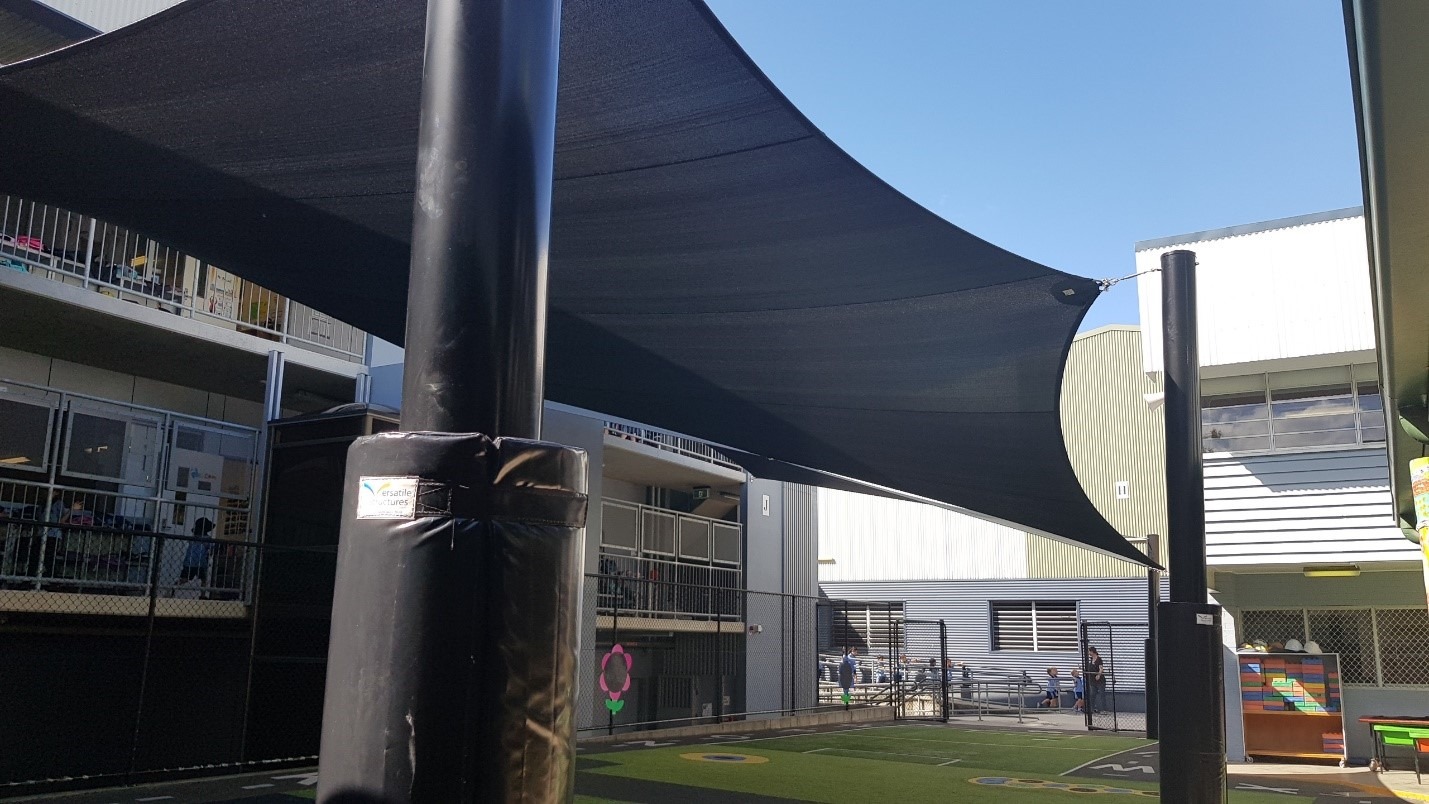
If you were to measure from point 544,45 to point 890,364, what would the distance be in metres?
5.84

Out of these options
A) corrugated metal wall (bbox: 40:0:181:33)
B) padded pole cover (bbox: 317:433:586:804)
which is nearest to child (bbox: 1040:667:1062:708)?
corrugated metal wall (bbox: 40:0:181:33)

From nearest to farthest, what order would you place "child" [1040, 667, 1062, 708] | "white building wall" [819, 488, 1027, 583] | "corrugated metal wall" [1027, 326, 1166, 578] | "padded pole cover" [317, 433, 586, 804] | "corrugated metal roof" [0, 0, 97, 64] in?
"padded pole cover" [317, 433, 586, 804]
"corrugated metal roof" [0, 0, 97, 64]
"child" [1040, 667, 1062, 708]
"corrugated metal wall" [1027, 326, 1166, 578]
"white building wall" [819, 488, 1027, 583]

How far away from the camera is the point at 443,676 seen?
2090mm

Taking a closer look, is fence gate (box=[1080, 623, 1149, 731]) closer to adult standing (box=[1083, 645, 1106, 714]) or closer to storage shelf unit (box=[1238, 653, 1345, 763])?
adult standing (box=[1083, 645, 1106, 714])

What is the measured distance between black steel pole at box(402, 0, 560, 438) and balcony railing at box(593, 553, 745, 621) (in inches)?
550

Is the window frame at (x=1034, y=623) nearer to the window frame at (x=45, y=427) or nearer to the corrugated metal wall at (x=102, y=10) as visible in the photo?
the window frame at (x=45, y=427)

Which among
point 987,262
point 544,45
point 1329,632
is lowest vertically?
point 1329,632

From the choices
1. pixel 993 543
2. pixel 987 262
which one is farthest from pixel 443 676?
pixel 993 543

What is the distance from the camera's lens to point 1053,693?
28.0 m

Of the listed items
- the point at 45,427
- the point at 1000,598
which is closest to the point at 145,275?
the point at 45,427

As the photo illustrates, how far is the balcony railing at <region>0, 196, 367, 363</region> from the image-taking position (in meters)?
11.9

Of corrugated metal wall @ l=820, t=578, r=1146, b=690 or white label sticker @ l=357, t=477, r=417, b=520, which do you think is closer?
white label sticker @ l=357, t=477, r=417, b=520

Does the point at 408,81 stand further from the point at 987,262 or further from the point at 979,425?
the point at 979,425

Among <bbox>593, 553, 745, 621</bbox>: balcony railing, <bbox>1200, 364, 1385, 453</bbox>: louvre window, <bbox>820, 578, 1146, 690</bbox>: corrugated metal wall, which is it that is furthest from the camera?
<bbox>820, 578, 1146, 690</bbox>: corrugated metal wall
